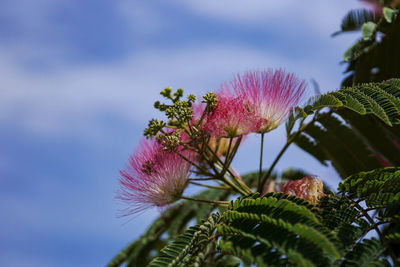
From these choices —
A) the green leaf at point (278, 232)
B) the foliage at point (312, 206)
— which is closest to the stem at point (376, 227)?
the foliage at point (312, 206)

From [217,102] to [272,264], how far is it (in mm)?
1306

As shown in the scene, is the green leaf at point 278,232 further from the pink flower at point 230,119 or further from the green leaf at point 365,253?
the pink flower at point 230,119

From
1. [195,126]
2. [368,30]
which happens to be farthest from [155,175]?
[368,30]

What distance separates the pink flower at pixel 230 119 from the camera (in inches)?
120

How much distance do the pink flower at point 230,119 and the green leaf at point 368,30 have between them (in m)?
2.11

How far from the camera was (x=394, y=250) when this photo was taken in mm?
2084

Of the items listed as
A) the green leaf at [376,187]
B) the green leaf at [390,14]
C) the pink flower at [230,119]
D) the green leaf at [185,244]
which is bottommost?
the green leaf at [376,187]

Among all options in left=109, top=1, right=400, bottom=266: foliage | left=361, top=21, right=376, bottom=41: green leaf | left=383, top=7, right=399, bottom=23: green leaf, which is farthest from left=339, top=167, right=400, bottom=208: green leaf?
left=383, top=7, right=399, bottom=23: green leaf

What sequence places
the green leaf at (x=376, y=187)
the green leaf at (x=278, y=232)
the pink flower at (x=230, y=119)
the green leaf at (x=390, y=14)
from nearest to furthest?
1. the green leaf at (x=278, y=232)
2. the green leaf at (x=376, y=187)
3. the pink flower at (x=230, y=119)
4. the green leaf at (x=390, y=14)

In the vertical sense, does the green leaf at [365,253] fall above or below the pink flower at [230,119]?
below

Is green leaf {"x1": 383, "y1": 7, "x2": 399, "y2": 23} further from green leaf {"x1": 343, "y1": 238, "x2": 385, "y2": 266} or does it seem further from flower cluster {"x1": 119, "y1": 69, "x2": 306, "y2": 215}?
green leaf {"x1": 343, "y1": 238, "x2": 385, "y2": 266}

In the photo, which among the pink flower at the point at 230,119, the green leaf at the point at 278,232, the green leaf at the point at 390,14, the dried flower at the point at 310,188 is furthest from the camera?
the green leaf at the point at 390,14

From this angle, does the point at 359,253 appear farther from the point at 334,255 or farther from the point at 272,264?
the point at 272,264

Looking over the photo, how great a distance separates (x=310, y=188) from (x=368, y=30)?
2.41 meters
